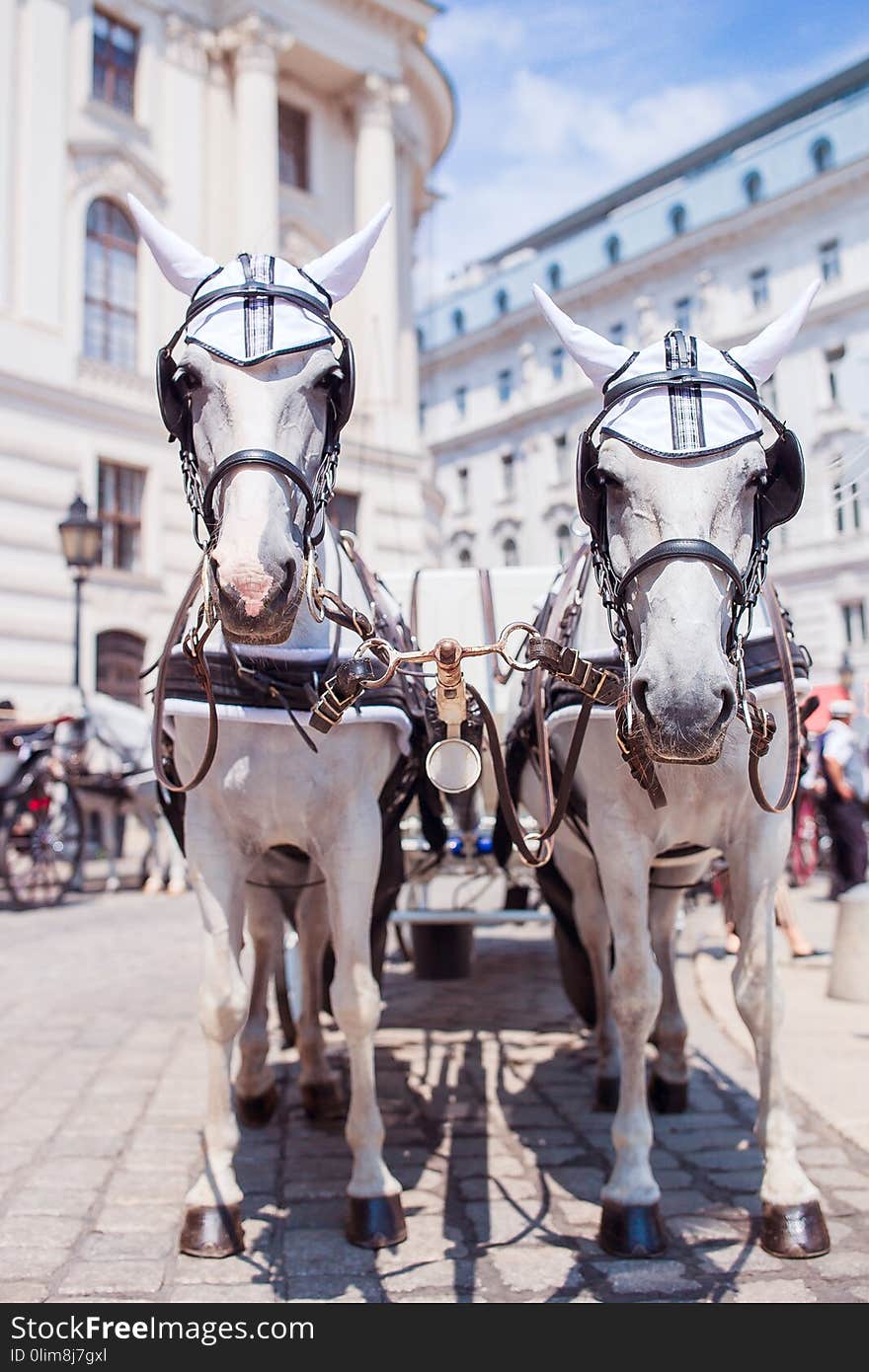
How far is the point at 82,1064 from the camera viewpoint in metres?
5.12

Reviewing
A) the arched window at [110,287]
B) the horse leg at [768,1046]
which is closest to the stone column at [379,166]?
the arched window at [110,287]

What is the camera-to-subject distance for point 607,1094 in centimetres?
432

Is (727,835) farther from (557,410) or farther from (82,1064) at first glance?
(557,410)

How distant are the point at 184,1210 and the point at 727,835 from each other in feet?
6.05

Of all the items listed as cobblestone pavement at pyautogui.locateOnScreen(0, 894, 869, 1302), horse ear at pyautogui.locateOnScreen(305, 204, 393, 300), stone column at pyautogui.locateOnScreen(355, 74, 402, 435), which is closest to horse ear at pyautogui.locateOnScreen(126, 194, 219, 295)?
horse ear at pyautogui.locateOnScreen(305, 204, 393, 300)

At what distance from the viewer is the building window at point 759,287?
33.3 m

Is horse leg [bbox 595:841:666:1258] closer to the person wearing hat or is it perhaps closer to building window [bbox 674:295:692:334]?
the person wearing hat

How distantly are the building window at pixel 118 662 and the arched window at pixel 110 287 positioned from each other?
4.97 meters

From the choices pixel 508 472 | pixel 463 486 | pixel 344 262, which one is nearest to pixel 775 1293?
pixel 344 262

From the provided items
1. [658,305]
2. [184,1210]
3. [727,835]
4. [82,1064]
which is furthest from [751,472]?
[658,305]

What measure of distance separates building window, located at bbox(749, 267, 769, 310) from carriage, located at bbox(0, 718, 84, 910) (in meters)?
27.8

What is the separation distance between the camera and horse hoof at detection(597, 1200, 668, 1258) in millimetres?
→ 2924

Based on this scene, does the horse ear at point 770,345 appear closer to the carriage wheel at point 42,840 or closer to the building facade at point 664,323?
the carriage wheel at point 42,840

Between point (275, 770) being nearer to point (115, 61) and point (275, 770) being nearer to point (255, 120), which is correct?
point (255, 120)
